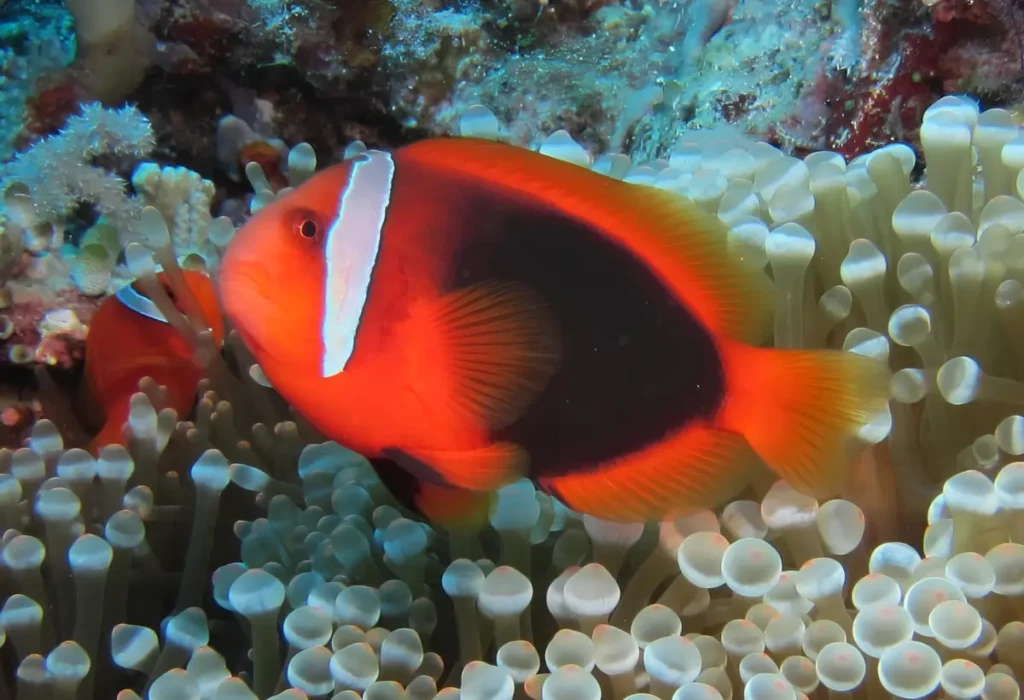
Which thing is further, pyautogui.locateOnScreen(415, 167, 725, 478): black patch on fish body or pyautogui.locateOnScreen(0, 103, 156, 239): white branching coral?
pyautogui.locateOnScreen(0, 103, 156, 239): white branching coral

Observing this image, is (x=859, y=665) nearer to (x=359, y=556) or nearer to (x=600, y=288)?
(x=600, y=288)

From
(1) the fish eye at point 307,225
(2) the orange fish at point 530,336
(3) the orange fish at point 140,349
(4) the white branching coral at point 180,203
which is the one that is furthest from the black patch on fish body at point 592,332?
(4) the white branching coral at point 180,203

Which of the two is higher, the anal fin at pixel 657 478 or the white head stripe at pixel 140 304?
the anal fin at pixel 657 478

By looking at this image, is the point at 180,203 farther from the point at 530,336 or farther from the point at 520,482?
the point at 530,336

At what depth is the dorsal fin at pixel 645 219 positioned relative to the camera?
800 mm

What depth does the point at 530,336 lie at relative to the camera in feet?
2.51

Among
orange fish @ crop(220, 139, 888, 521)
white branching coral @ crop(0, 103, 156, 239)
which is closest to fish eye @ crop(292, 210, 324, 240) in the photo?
orange fish @ crop(220, 139, 888, 521)

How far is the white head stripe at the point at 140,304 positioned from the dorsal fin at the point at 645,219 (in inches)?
35.0

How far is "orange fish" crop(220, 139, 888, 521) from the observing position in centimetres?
75

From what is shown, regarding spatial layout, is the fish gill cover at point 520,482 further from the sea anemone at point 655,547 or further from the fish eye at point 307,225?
the fish eye at point 307,225

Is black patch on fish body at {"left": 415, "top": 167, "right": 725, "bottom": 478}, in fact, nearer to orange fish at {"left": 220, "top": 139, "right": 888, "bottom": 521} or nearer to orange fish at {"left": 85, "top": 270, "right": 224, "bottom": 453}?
orange fish at {"left": 220, "top": 139, "right": 888, "bottom": 521}

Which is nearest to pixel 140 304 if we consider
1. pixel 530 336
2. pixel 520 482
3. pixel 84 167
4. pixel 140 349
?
pixel 140 349

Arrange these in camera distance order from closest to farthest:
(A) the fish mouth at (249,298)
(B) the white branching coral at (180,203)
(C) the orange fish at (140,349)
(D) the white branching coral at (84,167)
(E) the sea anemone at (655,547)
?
(A) the fish mouth at (249,298) → (E) the sea anemone at (655,547) → (C) the orange fish at (140,349) → (D) the white branching coral at (84,167) → (B) the white branching coral at (180,203)

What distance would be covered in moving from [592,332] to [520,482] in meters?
0.27
